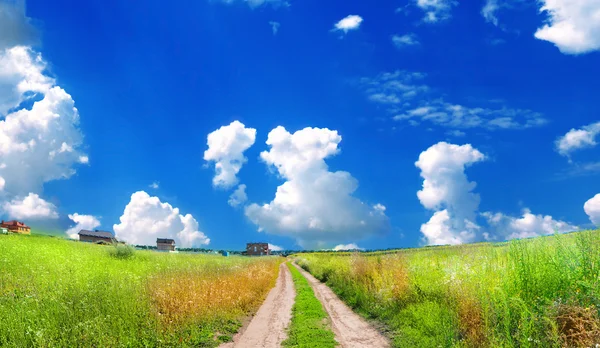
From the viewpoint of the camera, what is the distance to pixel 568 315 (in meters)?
8.19

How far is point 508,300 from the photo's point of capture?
929cm

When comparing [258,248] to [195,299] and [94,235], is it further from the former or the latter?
Answer: [195,299]

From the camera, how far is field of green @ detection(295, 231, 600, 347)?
26.8ft

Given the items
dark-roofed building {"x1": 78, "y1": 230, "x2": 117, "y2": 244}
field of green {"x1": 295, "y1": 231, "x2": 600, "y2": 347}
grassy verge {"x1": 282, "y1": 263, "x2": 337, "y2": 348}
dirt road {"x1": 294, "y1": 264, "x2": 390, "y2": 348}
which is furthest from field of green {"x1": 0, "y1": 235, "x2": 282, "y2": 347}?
dark-roofed building {"x1": 78, "y1": 230, "x2": 117, "y2": 244}

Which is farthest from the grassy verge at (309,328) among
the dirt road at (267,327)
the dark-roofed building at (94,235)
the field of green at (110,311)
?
the dark-roofed building at (94,235)

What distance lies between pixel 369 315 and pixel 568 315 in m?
10.5

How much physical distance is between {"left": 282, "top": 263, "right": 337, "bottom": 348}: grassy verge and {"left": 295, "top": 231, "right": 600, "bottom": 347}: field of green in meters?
2.22

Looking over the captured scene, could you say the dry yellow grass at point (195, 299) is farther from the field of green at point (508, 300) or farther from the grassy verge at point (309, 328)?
the field of green at point (508, 300)

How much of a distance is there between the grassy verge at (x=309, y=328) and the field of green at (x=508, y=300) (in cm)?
222

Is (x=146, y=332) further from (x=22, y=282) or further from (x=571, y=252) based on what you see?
(x=571, y=252)

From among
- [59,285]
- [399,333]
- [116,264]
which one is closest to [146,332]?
[59,285]

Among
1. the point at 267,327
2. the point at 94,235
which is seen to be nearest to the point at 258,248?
the point at 94,235

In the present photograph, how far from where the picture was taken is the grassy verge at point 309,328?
44.1 feet

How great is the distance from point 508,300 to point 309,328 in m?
8.18
